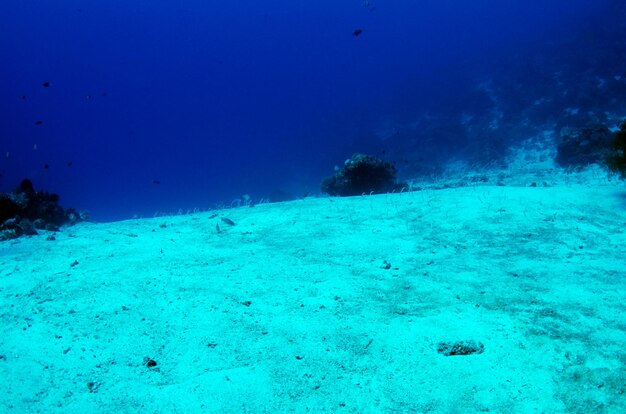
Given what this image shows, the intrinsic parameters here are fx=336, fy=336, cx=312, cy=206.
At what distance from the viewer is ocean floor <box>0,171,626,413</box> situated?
271 centimetres

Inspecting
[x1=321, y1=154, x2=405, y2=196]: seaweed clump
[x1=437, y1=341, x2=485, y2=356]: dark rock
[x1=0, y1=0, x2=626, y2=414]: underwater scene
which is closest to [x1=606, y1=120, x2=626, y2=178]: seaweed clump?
[x1=0, y1=0, x2=626, y2=414]: underwater scene

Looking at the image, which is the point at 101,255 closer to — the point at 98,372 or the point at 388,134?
the point at 98,372

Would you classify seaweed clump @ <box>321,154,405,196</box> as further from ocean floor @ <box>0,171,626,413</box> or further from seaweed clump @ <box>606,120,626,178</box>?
ocean floor @ <box>0,171,626,413</box>

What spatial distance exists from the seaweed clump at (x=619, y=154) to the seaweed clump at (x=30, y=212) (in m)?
14.6

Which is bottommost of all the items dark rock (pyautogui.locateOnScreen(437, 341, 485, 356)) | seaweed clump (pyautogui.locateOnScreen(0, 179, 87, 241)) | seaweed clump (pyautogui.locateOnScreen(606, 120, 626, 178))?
dark rock (pyautogui.locateOnScreen(437, 341, 485, 356))

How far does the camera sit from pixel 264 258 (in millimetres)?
5672

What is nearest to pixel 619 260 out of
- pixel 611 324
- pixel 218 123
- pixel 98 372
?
pixel 611 324

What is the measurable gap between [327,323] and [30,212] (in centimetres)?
1275

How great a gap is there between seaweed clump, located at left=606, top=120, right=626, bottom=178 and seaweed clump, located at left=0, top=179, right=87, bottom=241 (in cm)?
1459

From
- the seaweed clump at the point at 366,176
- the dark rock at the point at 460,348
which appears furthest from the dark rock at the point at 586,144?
the dark rock at the point at 460,348

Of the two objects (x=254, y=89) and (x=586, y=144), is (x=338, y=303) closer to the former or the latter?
(x=586, y=144)

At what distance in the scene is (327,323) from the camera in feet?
12.0

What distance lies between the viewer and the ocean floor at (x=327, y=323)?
106 inches

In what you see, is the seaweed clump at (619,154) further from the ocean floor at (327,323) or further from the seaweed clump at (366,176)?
the seaweed clump at (366,176)
